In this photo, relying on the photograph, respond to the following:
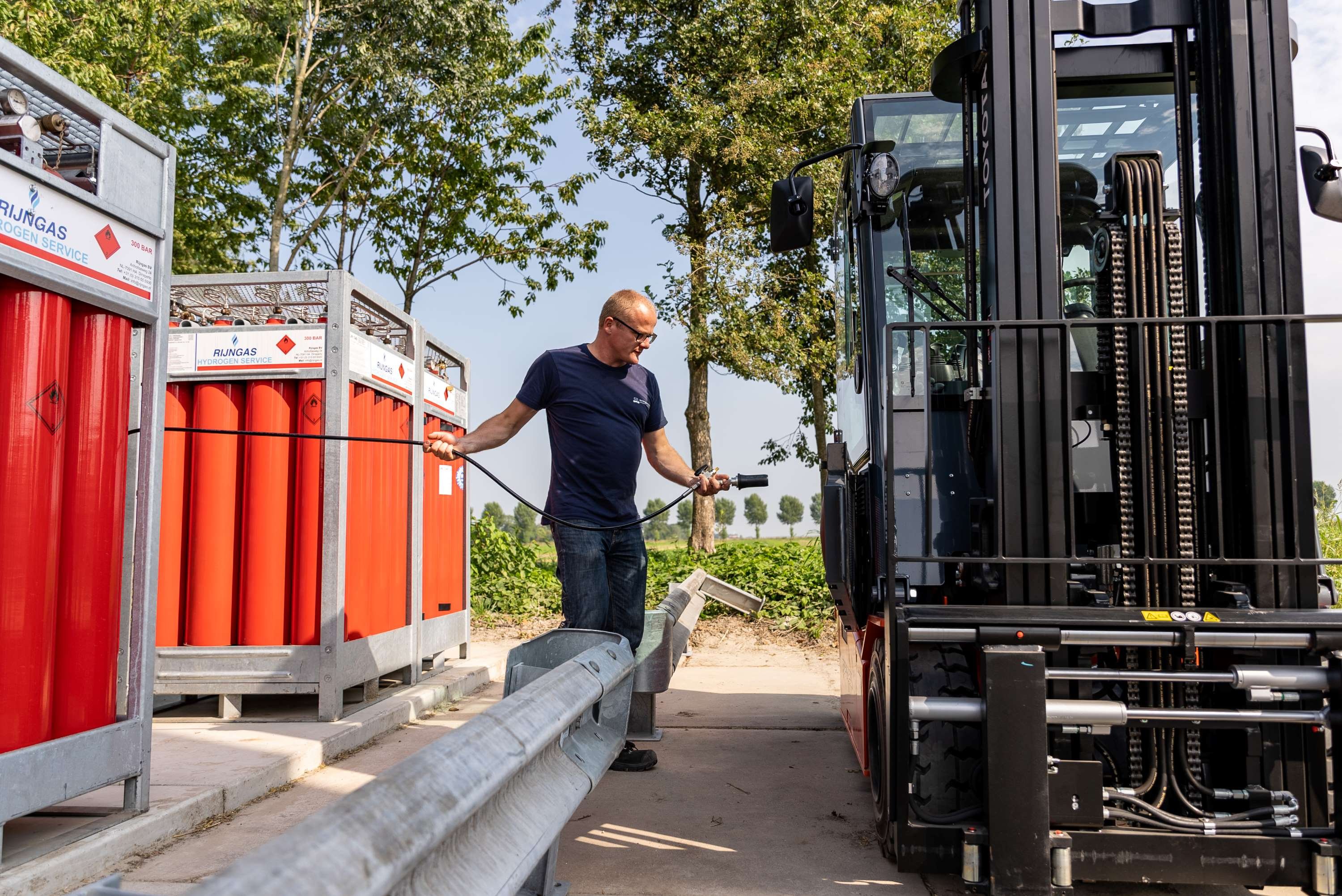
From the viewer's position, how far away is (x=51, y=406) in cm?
363

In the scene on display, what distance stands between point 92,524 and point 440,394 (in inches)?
171

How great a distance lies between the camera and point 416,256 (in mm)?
19375

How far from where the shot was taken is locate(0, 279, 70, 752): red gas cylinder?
338 cm

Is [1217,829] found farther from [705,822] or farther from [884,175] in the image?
[884,175]

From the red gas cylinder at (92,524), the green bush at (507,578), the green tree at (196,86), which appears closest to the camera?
the red gas cylinder at (92,524)

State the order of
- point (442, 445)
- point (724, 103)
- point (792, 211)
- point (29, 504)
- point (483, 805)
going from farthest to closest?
point (724, 103), point (442, 445), point (792, 211), point (29, 504), point (483, 805)

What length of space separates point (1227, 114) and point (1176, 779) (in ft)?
7.37

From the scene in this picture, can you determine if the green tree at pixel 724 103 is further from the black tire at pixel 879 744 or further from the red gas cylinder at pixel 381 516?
the black tire at pixel 879 744

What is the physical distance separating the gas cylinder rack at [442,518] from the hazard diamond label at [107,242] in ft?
11.6

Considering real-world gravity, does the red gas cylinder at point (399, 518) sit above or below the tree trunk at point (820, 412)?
below

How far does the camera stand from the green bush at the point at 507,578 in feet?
44.0

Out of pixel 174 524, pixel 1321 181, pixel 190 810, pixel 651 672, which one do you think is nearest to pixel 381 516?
pixel 174 524

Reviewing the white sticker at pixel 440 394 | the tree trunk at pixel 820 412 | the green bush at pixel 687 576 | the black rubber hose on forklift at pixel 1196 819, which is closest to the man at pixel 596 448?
the black rubber hose on forklift at pixel 1196 819

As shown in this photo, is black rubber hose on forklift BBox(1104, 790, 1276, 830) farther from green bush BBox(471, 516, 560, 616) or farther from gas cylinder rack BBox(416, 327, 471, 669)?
green bush BBox(471, 516, 560, 616)
